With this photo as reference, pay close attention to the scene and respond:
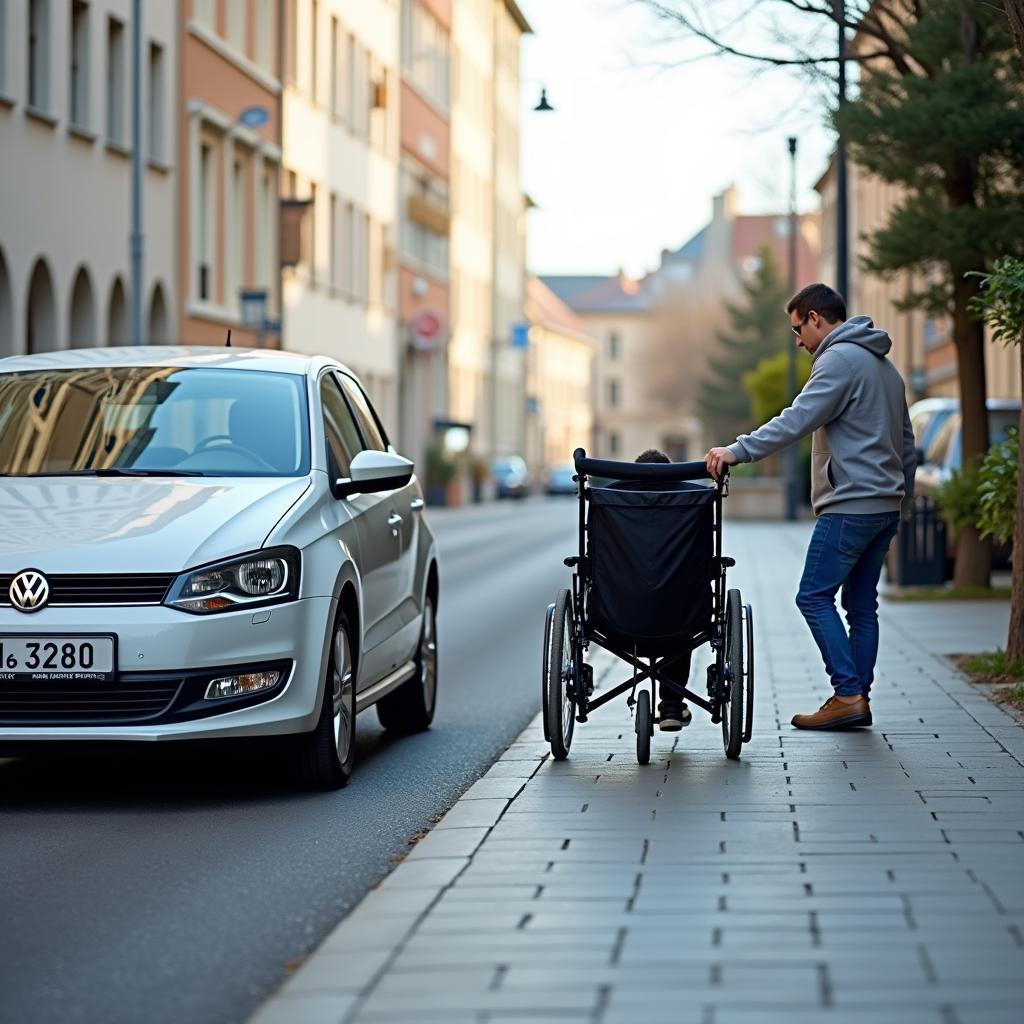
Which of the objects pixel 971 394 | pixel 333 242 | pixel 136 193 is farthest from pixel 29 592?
pixel 333 242

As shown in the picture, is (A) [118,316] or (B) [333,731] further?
(A) [118,316]

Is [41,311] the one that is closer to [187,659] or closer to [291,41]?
[291,41]

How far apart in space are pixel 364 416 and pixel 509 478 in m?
70.2

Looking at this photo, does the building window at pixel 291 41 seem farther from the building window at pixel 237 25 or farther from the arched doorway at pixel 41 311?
the arched doorway at pixel 41 311

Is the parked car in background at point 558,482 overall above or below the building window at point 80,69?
below

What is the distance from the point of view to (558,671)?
873 centimetres

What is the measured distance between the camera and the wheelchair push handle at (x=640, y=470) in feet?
28.0

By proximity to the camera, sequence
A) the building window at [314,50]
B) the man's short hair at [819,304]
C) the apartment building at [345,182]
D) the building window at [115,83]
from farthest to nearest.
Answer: the building window at [314,50] → the apartment building at [345,182] → the building window at [115,83] → the man's short hair at [819,304]

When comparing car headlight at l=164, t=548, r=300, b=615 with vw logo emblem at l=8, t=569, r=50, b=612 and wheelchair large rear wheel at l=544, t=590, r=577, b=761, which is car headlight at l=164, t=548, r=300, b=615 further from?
wheelchair large rear wheel at l=544, t=590, r=577, b=761

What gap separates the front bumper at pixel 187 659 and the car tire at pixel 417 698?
2.52 m

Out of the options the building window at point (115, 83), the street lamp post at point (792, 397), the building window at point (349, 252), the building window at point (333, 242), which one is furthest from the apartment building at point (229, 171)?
the street lamp post at point (792, 397)

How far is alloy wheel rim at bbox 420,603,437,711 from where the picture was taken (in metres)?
10.9

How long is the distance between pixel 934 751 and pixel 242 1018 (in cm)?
454

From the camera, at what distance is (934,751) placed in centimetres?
895
